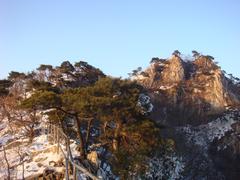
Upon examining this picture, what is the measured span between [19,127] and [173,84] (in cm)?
3017

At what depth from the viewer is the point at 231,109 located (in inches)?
2068

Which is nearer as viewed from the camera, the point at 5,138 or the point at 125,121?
the point at 125,121

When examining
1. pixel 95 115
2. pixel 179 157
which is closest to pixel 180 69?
pixel 179 157

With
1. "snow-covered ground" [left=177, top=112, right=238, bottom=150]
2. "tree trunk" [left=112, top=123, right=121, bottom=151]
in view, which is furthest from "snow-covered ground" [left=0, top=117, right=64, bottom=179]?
"snow-covered ground" [left=177, top=112, right=238, bottom=150]

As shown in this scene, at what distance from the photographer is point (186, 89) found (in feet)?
182

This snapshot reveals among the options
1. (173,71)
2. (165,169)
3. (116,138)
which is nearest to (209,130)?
(173,71)

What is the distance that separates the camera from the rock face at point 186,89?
172 feet

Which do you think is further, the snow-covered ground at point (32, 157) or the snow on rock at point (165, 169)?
the snow on rock at point (165, 169)

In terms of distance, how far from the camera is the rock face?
5246 cm

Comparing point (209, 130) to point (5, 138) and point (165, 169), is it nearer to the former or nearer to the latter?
point (165, 169)

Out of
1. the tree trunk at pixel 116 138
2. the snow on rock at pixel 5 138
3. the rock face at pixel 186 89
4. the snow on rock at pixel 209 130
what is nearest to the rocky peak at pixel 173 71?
the rock face at pixel 186 89

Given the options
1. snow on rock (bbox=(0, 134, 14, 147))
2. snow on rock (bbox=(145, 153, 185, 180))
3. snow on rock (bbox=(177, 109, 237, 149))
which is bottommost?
snow on rock (bbox=(145, 153, 185, 180))

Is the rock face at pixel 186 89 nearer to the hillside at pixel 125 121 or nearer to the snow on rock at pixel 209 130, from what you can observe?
the hillside at pixel 125 121

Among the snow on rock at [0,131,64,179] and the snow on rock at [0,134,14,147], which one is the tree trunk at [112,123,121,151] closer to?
the snow on rock at [0,131,64,179]
